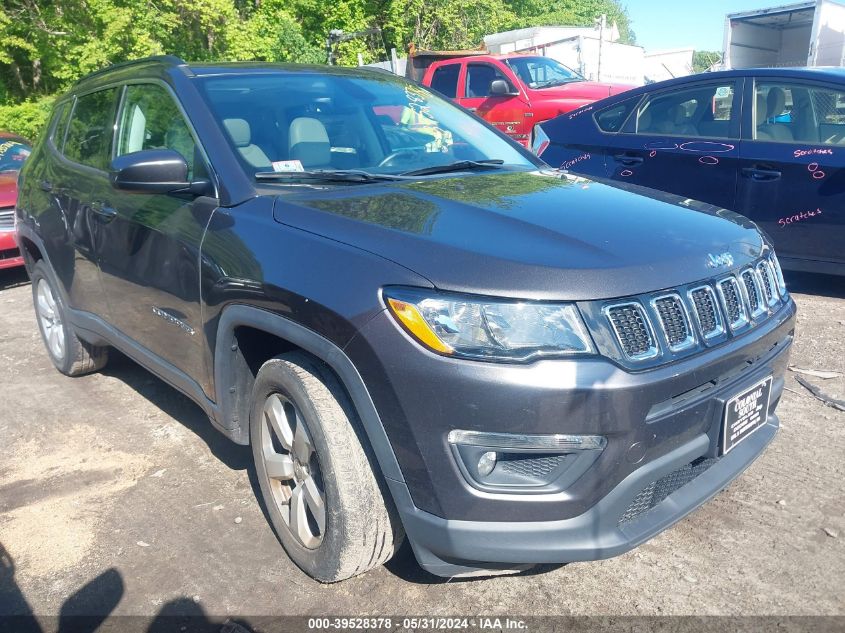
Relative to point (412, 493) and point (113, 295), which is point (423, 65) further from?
point (412, 493)

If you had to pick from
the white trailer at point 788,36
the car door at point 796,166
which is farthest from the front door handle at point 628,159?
the white trailer at point 788,36

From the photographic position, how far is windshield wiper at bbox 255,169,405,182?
2861 mm

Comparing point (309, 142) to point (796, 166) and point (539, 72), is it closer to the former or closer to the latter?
point (796, 166)

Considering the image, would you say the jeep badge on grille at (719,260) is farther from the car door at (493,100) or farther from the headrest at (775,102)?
the car door at (493,100)

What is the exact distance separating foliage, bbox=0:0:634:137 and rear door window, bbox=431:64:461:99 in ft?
20.3

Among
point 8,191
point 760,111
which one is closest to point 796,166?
point 760,111

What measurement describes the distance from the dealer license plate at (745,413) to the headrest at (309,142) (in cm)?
178

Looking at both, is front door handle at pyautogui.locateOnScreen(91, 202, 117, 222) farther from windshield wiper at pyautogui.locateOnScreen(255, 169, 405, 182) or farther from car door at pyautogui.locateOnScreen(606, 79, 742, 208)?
car door at pyautogui.locateOnScreen(606, 79, 742, 208)

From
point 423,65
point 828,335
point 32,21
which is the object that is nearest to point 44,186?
point 828,335

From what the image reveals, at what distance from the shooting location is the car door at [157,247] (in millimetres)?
2945

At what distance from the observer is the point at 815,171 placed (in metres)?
→ 5.10

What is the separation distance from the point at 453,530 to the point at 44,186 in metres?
3.49

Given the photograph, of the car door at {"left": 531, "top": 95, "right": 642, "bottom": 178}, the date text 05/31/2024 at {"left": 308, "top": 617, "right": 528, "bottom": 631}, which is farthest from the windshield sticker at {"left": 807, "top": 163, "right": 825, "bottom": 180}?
the date text 05/31/2024 at {"left": 308, "top": 617, "right": 528, "bottom": 631}

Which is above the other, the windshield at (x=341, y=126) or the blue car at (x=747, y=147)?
the windshield at (x=341, y=126)
